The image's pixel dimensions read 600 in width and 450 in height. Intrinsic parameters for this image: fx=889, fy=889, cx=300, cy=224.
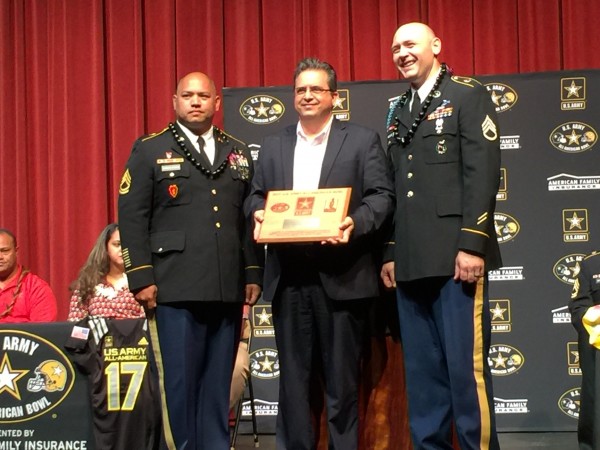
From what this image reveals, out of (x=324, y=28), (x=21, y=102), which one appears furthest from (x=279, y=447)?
(x=21, y=102)

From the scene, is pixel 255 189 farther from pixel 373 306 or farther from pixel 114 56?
pixel 114 56

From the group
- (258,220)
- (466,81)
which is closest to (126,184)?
(258,220)

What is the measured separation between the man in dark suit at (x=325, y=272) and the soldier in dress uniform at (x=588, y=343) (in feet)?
3.00

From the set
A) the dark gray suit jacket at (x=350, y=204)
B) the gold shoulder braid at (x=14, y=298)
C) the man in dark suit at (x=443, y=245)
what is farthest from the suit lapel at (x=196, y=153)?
the gold shoulder braid at (x=14, y=298)

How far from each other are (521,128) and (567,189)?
51cm

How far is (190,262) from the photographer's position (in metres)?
3.85

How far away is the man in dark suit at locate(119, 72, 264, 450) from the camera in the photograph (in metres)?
3.81

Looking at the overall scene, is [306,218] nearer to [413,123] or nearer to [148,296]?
[413,123]

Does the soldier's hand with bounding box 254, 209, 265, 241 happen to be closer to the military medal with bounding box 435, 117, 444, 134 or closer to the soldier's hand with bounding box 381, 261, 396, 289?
the soldier's hand with bounding box 381, 261, 396, 289

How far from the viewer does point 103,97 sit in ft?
23.6

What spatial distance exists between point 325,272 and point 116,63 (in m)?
4.12

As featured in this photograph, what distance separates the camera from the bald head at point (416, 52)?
366cm

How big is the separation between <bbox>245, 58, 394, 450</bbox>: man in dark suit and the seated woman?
2120 millimetres

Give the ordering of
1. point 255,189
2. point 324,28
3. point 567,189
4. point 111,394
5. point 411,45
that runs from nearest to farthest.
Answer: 1. point 411,45
2. point 255,189
3. point 111,394
4. point 567,189
5. point 324,28
